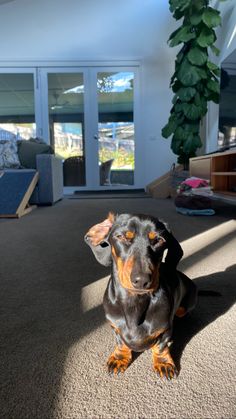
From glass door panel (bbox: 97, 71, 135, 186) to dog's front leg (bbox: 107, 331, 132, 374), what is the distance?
4918 mm

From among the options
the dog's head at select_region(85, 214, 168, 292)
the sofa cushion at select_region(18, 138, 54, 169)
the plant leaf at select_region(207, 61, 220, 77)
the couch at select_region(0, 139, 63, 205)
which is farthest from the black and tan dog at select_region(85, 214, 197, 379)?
the plant leaf at select_region(207, 61, 220, 77)

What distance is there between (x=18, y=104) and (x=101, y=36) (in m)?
1.85

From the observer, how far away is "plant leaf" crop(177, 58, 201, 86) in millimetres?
3662

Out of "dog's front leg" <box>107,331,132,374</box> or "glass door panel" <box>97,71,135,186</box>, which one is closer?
"dog's front leg" <box>107,331,132,374</box>

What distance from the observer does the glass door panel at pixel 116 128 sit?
5.41 meters

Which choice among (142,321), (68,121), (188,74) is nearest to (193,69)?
(188,74)

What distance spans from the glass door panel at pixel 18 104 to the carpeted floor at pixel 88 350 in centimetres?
452

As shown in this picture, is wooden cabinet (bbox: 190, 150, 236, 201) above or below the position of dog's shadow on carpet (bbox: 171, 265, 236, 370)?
above

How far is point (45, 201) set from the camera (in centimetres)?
362

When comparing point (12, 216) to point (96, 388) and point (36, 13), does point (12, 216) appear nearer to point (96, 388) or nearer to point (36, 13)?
point (96, 388)

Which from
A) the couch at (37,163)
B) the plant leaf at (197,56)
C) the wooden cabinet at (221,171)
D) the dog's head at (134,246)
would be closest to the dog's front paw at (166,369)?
the dog's head at (134,246)

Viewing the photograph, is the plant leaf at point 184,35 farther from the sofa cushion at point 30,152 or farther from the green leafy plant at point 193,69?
the sofa cushion at point 30,152

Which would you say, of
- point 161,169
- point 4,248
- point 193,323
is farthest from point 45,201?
A: point 193,323

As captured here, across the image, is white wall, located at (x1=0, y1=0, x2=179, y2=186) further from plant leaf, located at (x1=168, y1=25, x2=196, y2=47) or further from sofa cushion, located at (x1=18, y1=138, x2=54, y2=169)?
sofa cushion, located at (x1=18, y1=138, x2=54, y2=169)
